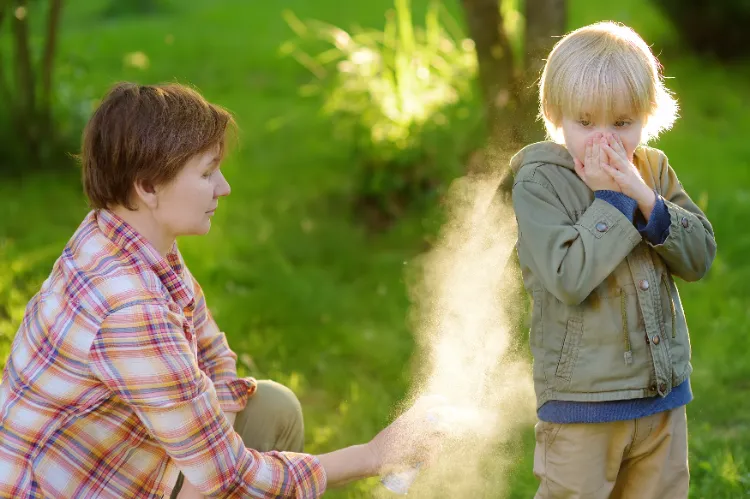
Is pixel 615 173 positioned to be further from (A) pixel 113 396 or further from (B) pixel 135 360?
(A) pixel 113 396

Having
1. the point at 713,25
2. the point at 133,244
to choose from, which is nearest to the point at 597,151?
the point at 133,244

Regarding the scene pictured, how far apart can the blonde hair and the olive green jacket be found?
162 mm

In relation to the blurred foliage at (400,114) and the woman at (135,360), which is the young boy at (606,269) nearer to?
the woman at (135,360)

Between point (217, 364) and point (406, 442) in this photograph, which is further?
point (217, 364)

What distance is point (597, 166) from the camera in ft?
7.60

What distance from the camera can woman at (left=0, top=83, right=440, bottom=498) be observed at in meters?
2.28

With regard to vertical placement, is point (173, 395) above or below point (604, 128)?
below

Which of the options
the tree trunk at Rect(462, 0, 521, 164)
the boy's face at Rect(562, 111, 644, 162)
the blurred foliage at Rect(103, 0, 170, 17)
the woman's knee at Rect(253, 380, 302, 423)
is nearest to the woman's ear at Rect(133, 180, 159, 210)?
the woman's knee at Rect(253, 380, 302, 423)

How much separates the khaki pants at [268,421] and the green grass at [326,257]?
0.43 m

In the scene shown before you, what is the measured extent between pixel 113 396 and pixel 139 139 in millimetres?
607

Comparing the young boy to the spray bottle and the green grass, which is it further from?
the green grass

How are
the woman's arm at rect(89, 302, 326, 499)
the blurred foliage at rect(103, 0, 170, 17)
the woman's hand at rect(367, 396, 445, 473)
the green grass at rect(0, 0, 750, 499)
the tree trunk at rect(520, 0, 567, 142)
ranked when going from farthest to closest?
the blurred foliage at rect(103, 0, 170, 17) < the tree trunk at rect(520, 0, 567, 142) < the green grass at rect(0, 0, 750, 499) < the woman's hand at rect(367, 396, 445, 473) < the woman's arm at rect(89, 302, 326, 499)

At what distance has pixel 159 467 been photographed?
2479mm

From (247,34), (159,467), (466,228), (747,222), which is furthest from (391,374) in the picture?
(247,34)
